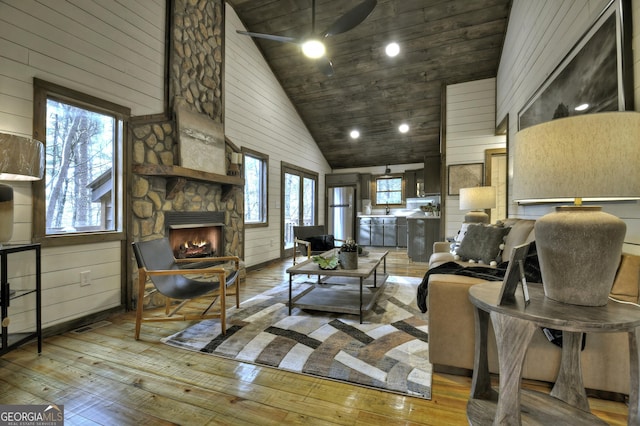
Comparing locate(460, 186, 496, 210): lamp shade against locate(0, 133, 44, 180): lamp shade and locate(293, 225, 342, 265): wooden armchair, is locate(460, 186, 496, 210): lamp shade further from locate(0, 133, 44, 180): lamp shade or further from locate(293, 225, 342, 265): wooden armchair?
locate(0, 133, 44, 180): lamp shade

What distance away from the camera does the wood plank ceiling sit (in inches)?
170

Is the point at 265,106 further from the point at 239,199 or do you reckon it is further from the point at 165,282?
the point at 165,282

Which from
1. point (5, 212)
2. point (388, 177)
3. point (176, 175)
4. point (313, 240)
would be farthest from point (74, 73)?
point (388, 177)

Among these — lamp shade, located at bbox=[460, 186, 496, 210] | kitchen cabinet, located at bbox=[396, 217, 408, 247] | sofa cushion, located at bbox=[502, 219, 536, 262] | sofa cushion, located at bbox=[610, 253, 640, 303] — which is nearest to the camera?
sofa cushion, located at bbox=[610, 253, 640, 303]

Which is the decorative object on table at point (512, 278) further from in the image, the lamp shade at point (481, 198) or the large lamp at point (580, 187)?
the lamp shade at point (481, 198)

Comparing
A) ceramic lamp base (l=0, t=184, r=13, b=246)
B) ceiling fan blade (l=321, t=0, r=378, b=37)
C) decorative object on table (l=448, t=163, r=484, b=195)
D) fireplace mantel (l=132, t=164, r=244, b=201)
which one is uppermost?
ceiling fan blade (l=321, t=0, r=378, b=37)

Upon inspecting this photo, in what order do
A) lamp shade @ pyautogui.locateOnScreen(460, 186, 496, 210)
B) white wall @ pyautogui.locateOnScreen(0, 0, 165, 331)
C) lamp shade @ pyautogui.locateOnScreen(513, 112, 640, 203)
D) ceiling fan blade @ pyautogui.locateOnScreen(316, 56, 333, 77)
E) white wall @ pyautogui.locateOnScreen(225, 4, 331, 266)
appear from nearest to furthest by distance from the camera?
1. lamp shade @ pyautogui.locateOnScreen(513, 112, 640, 203)
2. white wall @ pyautogui.locateOnScreen(0, 0, 165, 331)
3. ceiling fan blade @ pyautogui.locateOnScreen(316, 56, 333, 77)
4. lamp shade @ pyautogui.locateOnScreen(460, 186, 496, 210)
5. white wall @ pyautogui.locateOnScreen(225, 4, 331, 266)

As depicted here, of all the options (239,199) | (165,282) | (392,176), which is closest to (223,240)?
(239,199)

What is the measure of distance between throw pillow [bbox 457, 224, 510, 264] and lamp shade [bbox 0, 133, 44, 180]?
3.63 meters

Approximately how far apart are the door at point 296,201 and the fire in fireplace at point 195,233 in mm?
1830

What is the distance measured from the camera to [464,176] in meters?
5.03

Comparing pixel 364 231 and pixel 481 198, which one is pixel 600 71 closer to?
pixel 481 198

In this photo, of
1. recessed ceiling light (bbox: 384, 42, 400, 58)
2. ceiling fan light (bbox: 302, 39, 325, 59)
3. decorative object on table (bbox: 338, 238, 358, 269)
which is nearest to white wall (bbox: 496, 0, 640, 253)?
recessed ceiling light (bbox: 384, 42, 400, 58)

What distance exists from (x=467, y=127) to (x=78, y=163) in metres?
5.46
